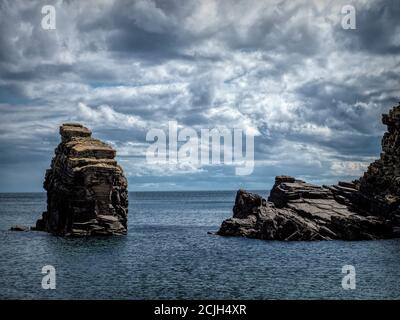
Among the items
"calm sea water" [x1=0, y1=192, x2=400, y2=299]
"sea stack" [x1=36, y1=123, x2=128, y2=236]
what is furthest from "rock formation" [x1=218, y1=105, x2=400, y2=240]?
"sea stack" [x1=36, y1=123, x2=128, y2=236]

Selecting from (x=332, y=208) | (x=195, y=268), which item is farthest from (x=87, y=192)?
(x=332, y=208)

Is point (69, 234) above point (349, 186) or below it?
below

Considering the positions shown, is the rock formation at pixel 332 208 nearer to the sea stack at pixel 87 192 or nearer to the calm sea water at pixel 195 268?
the calm sea water at pixel 195 268

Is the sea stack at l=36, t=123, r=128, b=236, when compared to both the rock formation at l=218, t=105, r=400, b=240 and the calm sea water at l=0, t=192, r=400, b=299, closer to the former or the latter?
the calm sea water at l=0, t=192, r=400, b=299

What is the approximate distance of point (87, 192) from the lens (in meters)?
95.1

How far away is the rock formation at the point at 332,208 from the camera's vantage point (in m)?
91.8

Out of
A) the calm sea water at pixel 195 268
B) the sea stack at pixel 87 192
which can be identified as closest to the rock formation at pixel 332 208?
the calm sea water at pixel 195 268
